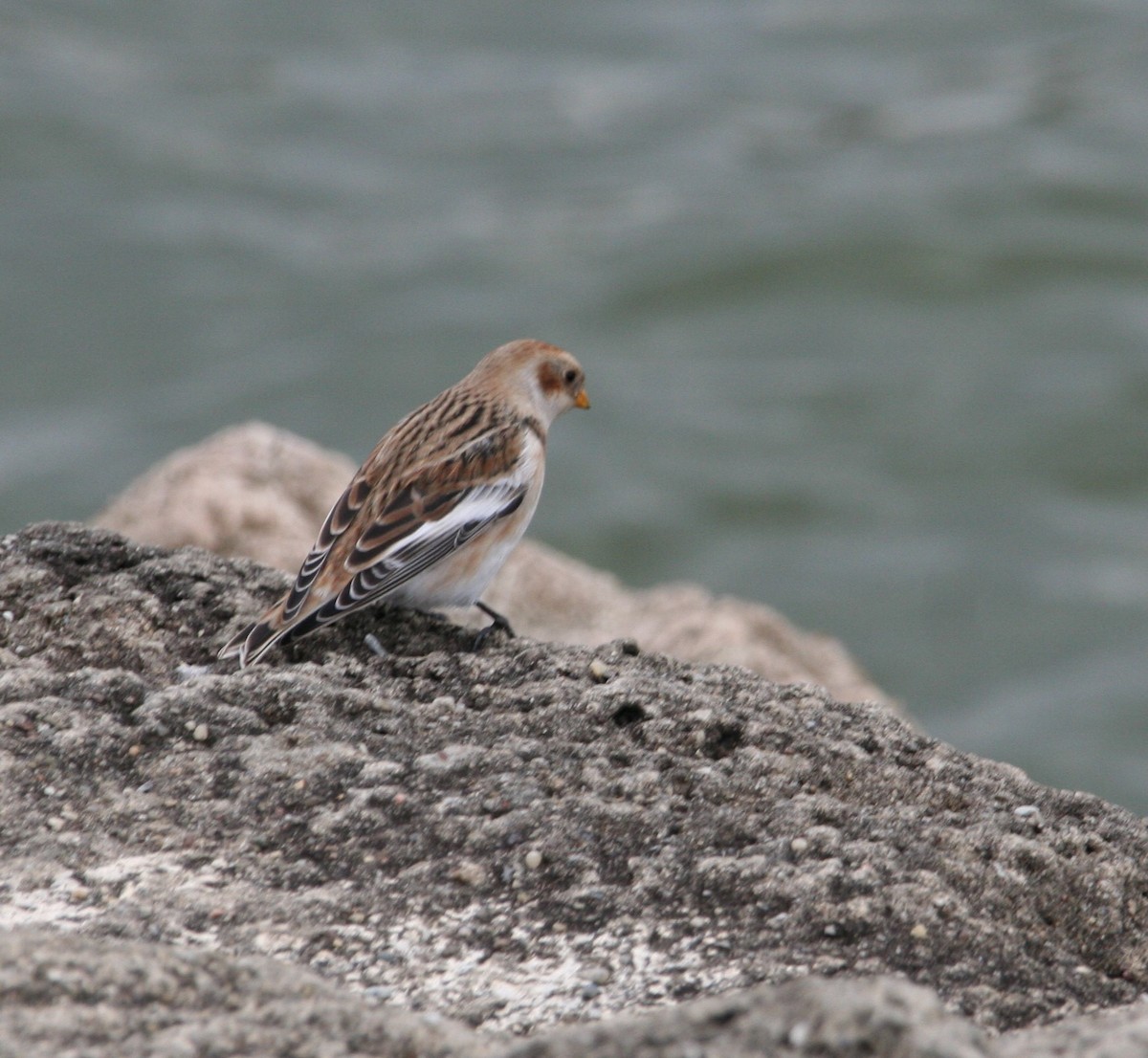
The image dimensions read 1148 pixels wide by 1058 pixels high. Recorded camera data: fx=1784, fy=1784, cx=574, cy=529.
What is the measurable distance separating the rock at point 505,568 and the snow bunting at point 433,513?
4.94 ft

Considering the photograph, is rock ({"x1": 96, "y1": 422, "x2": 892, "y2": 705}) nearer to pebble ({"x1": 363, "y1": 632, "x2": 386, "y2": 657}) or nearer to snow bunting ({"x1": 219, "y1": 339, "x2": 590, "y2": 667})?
snow bunting ({"x1": 219, "y1": 339, "x2": 590, "y2": 667})

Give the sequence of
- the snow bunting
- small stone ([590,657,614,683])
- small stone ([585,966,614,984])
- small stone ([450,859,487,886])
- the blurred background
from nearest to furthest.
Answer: small stone ([585,966,614,984]) → small stone ([450,859,487,886]) → small stone ([590,657,614,683]) → the snow bunting → the blurred background

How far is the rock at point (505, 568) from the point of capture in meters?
7.05

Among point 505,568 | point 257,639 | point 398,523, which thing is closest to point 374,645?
point 257,639

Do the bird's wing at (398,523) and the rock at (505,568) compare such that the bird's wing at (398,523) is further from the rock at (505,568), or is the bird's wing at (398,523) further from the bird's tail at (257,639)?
the rock at (505,568)

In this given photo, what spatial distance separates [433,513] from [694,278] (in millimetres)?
11742

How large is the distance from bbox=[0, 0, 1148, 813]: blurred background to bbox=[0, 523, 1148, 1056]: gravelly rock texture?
25.7 ft

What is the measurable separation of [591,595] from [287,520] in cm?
144

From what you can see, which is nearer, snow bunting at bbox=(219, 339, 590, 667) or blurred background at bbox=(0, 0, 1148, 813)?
snow bunting at bbox=(219, 339, 590, 667)

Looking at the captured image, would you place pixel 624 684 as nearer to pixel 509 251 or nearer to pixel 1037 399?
pixel 1037 399

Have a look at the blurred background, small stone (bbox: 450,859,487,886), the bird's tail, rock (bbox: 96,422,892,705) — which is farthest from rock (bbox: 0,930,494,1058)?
the blurred background

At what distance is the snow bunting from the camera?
182 inches

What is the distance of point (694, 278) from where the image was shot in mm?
16578

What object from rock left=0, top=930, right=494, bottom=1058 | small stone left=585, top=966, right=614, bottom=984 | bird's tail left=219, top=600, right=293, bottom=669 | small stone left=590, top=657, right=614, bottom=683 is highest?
small stone left=590, top=657, right=614, bottom=683
